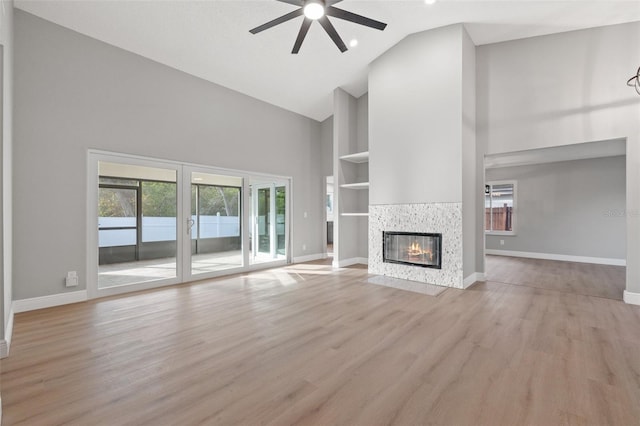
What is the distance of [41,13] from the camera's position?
11.3 feet

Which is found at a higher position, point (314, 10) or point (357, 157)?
point (314, 10)

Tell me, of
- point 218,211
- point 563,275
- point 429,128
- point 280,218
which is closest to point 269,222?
point 280,218

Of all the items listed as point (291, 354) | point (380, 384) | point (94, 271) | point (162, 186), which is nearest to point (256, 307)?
point (291, 354)

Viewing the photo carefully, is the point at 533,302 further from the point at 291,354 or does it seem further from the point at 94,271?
the point at 94,271

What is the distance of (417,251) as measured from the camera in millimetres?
4875

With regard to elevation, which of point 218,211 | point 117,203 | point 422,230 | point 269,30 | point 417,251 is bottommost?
point 417,251

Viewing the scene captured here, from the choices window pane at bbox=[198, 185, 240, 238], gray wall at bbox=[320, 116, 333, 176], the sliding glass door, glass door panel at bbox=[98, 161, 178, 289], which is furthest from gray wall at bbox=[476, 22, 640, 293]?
glass door panel at bbox=[98, 161, 178, 289]

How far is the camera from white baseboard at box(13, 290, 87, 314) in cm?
336

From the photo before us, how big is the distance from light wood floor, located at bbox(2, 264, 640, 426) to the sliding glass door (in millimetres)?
935

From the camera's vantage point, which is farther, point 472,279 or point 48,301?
point 472,279

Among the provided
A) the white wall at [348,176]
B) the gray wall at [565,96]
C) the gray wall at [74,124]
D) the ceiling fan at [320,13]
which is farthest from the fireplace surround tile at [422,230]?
the gray wall at [74,124]

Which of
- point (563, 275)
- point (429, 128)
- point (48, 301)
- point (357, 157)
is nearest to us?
point (48, 301)

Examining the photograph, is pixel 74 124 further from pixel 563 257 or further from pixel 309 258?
pixel 563 257

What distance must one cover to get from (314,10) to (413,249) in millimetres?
3771
